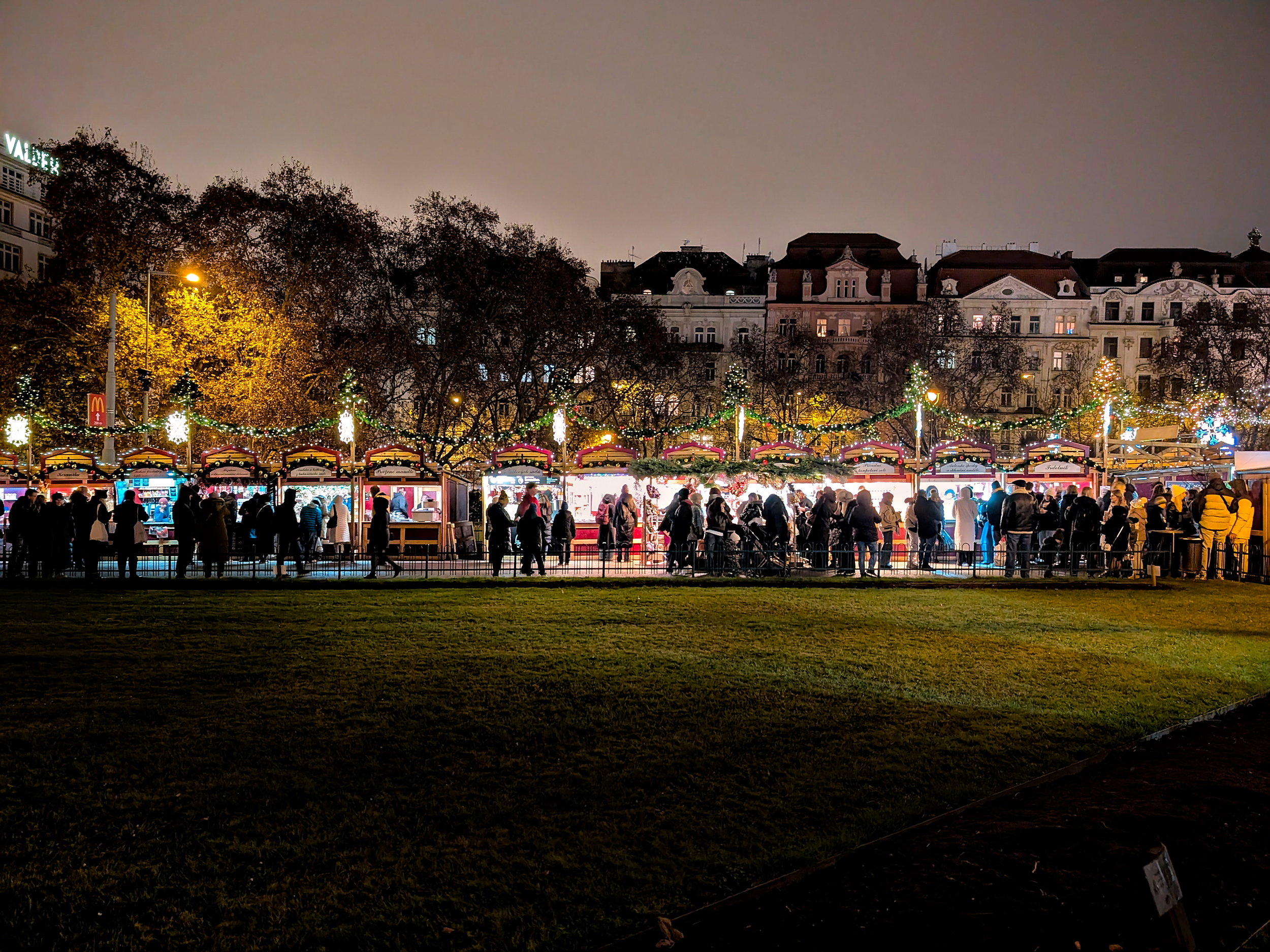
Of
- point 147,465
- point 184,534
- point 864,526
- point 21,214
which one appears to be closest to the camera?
point 184,534

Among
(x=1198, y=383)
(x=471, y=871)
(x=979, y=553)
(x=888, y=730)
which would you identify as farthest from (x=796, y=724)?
(x=1198, y=383)

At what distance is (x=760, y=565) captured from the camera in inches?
868

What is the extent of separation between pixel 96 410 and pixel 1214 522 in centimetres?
3259

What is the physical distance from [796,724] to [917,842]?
104 inches

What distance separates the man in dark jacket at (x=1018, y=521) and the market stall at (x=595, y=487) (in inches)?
373

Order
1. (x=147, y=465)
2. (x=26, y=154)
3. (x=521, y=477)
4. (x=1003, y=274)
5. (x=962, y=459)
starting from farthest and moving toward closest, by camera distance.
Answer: (x=1003, y=274), (x=26, y=154), (x=962, y=459), (x=521, y=477), (x=147, y=465)

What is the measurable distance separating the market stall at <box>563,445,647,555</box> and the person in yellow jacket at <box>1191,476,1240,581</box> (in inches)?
523

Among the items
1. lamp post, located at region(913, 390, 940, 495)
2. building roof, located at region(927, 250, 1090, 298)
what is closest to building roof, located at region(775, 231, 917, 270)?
building roof, located at region(927, 250, 1090, 298)

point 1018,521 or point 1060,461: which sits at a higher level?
point 1060,461

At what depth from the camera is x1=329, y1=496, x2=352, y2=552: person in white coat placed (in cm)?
2862

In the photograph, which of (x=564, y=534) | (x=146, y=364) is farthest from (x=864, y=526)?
(x=146, y=364)

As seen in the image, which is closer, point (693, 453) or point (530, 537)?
point (530, 537)

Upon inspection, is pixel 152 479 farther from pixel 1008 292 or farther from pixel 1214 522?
pixel 1008 292

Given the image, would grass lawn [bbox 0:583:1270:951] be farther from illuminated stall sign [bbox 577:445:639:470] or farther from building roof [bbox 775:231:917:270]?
building roof [bbox 775:231:917:270]
